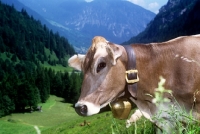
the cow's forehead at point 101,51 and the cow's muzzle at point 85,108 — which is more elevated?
the cow's forehead at point 101,51

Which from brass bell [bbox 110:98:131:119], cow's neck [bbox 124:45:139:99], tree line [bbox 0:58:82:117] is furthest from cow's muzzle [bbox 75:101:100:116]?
tree line [bbox 0:58:82:117]

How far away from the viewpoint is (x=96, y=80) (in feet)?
17.0

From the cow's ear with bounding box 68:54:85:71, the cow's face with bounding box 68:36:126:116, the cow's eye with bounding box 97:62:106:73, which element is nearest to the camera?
the cow's face with bounding box 68:36:126:116

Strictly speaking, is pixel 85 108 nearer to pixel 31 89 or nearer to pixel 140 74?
pixel 140 74

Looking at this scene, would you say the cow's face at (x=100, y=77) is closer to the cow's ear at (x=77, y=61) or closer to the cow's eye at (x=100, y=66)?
the cow's eye at (x=100, y=66)

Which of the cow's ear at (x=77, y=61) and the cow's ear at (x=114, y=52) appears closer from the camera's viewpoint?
the cow's ear at (x=114, y=52)

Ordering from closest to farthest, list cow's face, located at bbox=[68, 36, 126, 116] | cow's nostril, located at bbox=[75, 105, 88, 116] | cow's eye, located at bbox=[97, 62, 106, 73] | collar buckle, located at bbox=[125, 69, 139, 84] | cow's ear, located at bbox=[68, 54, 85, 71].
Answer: cow's nostril, located at bbox=[75, 105, 88, 116] → cow's face, located at bbox=[68, 36, 126, 116] → cow's eye, located at bbox=[97, 62, 106, 73] → collar buckle, located at bbox=[125, 69, 139, 84] → cow's ear, located at bbox=[68, 54, 85, 71]

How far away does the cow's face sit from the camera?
5.02 m

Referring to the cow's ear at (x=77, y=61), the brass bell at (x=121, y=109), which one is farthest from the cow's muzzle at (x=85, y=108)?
the cow's ear at (x=77, y=61)

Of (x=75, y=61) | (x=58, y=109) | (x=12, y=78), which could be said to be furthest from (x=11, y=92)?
(x=75, y=61)

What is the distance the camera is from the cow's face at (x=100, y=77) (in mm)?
5023

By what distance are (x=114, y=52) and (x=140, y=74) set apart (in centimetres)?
72

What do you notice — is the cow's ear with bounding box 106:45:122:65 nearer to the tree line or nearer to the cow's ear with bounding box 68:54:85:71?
the cow's ear with bounding box 68:54:85:71

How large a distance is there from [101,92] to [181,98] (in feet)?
4.46
